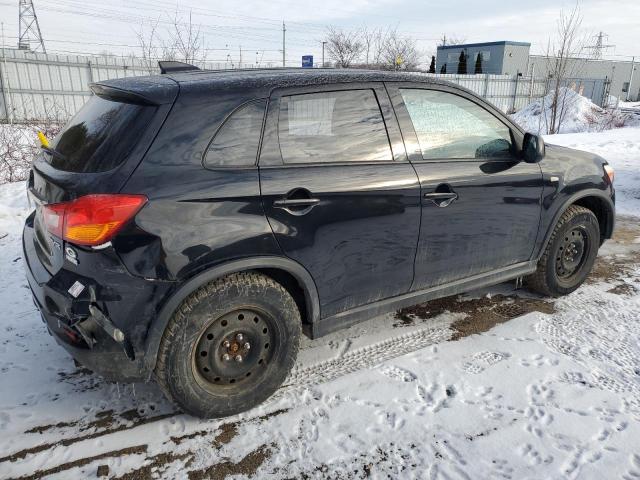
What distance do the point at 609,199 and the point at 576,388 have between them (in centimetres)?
201

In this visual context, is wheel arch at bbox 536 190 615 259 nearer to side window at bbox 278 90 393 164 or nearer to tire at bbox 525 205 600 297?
tire at bbox 525 205 600 297

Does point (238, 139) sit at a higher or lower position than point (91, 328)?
higher

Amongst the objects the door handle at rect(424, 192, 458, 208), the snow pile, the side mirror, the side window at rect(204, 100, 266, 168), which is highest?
the side window at rect(204, 100, 266, 168)

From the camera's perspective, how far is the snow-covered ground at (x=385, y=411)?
231 centimetres

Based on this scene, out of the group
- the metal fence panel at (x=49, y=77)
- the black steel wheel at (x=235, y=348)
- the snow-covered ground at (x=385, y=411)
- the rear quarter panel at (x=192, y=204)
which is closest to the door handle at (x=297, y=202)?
the rear quarter panel at (x=192, y=204)

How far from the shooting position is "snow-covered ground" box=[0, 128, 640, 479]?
2.31 meters

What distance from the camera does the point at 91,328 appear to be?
2289 millimetres

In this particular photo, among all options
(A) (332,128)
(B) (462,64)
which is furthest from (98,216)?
(B) (462,64)

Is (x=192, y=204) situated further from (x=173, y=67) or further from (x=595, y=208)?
(x=595, y=208)

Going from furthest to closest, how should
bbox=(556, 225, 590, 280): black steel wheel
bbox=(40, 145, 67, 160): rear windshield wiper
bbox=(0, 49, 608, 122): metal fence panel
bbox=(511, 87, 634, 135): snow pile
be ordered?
bbox=(511, 87, 634, 135): snow pile < bbox=(0, 49, 608, 122): metal fence panel < bbox=(556, 225, 590, 280): black steel wheel < bbox=(40, 145, 67, 160): rear windshield wiper

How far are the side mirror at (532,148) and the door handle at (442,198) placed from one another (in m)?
0.72

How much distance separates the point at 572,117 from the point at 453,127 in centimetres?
2119

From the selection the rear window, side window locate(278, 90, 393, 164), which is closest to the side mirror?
side window locate(278, 90, 393, 164)

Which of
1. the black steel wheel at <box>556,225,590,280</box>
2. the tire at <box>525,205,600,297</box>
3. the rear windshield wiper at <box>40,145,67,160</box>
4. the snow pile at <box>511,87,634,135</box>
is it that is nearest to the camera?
the rear windshield wiper at <box>40,145,67,160</box>
